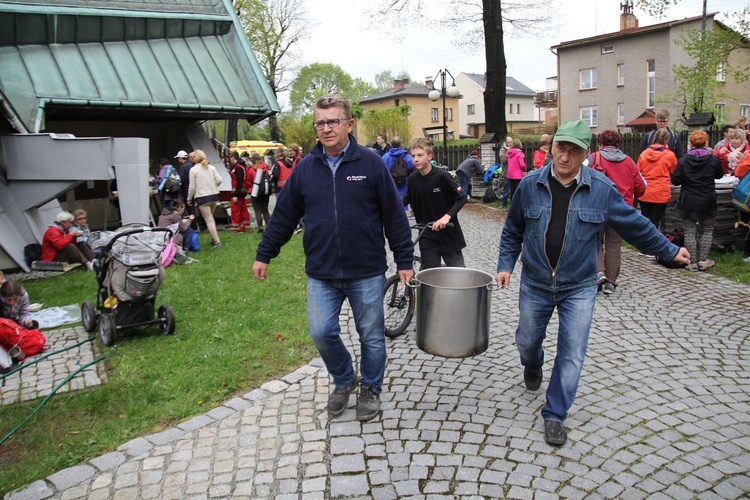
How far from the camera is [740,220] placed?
898 centimetres

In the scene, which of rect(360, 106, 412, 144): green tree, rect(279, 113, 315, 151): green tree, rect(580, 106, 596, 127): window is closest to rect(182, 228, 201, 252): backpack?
rect(279, 113, 315, 151): green tree

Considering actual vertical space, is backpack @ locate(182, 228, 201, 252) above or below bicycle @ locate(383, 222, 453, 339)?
above

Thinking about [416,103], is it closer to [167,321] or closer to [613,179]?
[613,179]

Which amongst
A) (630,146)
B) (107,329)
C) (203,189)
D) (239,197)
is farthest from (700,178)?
(630,146)

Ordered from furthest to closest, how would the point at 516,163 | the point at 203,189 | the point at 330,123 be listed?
the point at 516,163 → the point at 203,189 → the point at 330,123

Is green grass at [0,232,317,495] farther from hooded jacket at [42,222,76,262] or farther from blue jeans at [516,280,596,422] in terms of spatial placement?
blue jeans at [516,280,596,422]

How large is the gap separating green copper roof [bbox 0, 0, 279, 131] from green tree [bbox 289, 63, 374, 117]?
56.7 metres

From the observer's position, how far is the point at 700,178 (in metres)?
8.21

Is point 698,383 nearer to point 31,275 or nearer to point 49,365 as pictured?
point 49,365

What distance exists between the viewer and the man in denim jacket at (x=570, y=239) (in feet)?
12.1

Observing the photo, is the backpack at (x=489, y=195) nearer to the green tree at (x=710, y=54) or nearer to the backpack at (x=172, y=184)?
the green tree at (x=710, y=54)

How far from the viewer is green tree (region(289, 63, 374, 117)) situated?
74.3 m

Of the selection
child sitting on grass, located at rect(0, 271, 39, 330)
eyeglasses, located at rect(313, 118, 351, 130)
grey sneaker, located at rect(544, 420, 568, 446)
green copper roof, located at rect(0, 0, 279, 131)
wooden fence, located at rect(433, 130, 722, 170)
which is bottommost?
grey sneaker, located at rect(544, 420, 568, 446)

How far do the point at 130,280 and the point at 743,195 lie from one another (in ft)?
27.6
